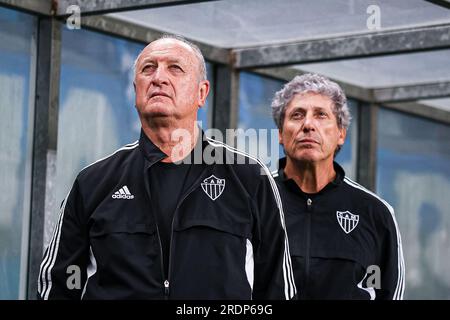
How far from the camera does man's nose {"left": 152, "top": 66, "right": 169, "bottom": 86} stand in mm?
4055

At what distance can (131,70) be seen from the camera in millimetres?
8773

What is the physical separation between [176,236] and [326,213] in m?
1.69

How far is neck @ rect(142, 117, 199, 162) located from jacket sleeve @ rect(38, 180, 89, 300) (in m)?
0.35

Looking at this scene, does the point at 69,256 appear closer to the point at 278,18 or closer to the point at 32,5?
the point at 32,5

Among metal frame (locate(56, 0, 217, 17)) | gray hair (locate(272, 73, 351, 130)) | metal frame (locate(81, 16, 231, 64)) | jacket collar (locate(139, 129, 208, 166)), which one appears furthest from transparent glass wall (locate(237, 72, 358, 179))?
jacket collar (locate(139, 129, 208, 166))

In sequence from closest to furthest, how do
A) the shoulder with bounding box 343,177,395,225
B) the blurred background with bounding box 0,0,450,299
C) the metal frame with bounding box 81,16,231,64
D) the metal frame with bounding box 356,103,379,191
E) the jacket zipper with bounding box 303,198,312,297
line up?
1. the jacket zipper with bounding box 303,198,312,297
2. the shoulder with bounding box 343,177,395,225
3. the blurred background with bounding box 0,0,450,299
4. the metal frame with bounding box 81,16,231,64
5. the metal frame with bounding box 356,103,379,191

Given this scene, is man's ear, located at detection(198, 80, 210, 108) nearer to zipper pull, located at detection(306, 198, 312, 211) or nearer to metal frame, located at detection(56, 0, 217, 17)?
zipper pull, located at detection(306, 198, 312, 211)

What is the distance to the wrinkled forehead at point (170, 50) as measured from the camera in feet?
13.6

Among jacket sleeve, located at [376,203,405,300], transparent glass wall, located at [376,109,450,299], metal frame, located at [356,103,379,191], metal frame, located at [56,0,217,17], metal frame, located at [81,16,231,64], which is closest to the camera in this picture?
jacket sleeve, located at [376,203,405,300]

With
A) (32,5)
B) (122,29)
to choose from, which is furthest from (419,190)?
(32,5)

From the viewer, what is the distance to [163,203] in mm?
4031

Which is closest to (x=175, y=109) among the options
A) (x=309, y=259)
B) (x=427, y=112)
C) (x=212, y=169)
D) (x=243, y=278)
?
(x=212, y=169)
